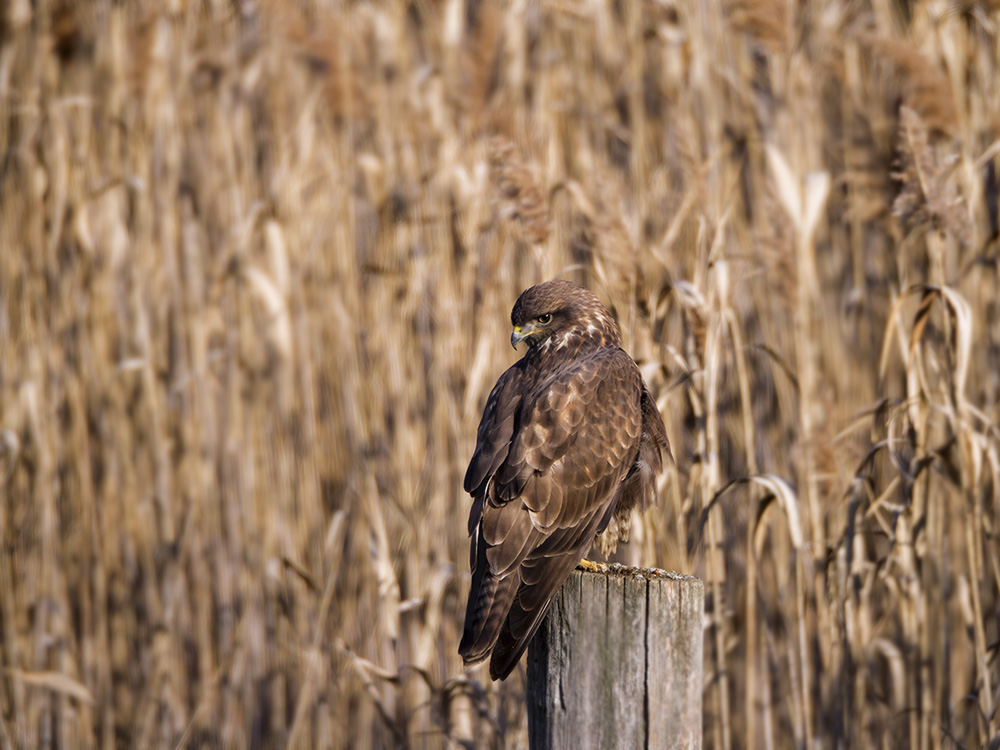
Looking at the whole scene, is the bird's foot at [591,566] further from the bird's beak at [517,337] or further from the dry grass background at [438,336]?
the bird's beak at [517,337]

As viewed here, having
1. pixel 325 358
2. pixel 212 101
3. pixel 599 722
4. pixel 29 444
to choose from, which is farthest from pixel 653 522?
pixel 212 101

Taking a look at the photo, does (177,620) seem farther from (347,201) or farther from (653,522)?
(653,522)

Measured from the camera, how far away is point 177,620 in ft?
11.3

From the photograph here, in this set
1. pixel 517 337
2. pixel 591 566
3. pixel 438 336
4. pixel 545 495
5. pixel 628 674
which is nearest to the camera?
pixel 628 674

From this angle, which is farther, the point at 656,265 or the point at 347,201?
the point at 347,201

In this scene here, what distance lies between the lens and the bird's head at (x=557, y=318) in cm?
249

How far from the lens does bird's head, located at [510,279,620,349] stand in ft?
8.16

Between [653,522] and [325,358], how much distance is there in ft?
5.19

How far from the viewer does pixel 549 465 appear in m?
2.15

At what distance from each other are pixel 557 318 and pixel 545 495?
1.97 feet

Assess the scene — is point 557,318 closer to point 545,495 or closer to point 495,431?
point 495,431

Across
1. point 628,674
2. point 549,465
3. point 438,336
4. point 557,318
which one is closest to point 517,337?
point 557,318

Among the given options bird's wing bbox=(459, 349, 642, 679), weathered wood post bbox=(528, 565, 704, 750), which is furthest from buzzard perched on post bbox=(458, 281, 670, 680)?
weathered wood post bbox=(528, 565, 704, 750)

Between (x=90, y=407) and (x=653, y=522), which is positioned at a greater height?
(x=90, y=407)
